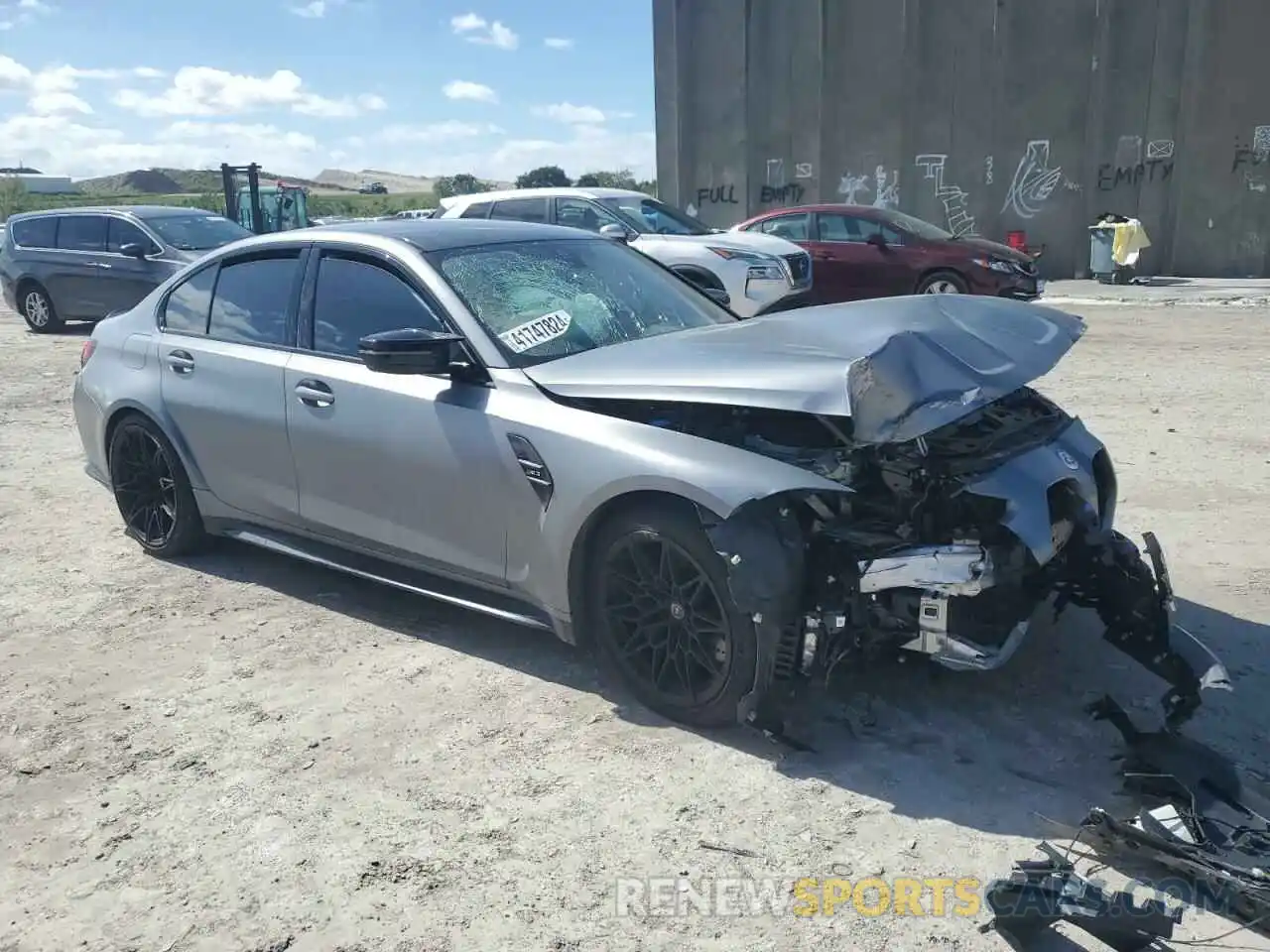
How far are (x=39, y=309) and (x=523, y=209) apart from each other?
773 centimetres

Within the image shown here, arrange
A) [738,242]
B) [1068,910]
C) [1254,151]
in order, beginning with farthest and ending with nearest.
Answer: [1254,151]
[738,242]
[1068,910]

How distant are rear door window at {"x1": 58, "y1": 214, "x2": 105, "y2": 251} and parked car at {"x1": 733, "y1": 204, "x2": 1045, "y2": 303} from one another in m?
8.61

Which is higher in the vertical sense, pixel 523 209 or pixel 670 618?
pixel 523 209

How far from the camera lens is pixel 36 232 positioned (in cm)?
1514

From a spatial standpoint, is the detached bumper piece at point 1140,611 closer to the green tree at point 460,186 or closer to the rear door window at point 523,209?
the rear door window at point 523,209

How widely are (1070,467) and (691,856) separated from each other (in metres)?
1.98

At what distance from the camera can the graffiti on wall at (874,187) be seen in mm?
21859

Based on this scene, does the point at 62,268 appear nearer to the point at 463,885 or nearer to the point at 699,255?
the point at 699,255

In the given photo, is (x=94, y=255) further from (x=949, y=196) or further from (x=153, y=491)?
(x=949, y=196)

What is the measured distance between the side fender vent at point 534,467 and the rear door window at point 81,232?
12781mm

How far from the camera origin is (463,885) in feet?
9.59

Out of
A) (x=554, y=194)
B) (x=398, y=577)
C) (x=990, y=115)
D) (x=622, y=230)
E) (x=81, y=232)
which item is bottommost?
(x=398, y=577)

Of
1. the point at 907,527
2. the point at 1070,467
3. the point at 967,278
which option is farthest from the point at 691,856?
the point at 967,278
